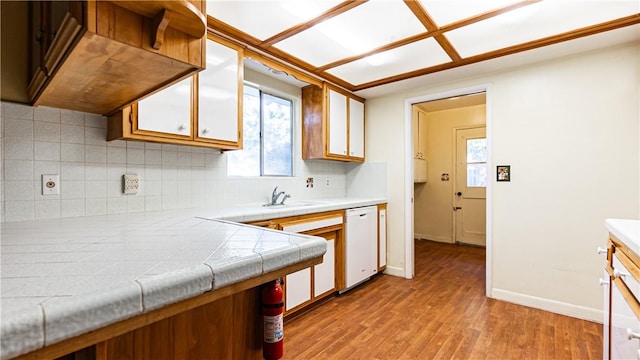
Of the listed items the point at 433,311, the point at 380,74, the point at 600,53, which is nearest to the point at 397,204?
the point at 433,311

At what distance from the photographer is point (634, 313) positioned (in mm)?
956

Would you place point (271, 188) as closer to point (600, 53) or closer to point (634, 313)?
point (634, 313)

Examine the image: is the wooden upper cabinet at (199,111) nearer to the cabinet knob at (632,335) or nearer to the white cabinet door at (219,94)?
the white cabinet door at (219,94)

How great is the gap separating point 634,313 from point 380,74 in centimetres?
248

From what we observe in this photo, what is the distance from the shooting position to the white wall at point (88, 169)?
54.2 inches

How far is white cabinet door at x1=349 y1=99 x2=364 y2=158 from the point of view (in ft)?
11.1

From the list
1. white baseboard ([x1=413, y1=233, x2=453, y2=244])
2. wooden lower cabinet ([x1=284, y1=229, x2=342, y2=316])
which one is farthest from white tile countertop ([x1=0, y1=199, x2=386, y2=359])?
white baseboard ([x1=413, y1=233, x2=453, y2=244])

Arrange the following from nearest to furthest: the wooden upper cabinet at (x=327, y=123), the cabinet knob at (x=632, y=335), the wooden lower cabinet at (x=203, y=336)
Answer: the wooden lower cabinet at (x=203, y=336), the cabinet knob at (x=632, y=335), the wooden upper cabinet at (x=327, y=123)

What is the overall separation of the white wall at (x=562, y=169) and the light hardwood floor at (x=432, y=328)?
0.99ft

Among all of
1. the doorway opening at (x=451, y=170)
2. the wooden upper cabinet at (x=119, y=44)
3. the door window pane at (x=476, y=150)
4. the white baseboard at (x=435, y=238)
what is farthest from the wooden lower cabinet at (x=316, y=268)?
the door window pane at (x=476, y=150)

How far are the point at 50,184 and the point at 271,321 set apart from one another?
1.42m

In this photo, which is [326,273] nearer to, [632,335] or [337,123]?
[337,123]

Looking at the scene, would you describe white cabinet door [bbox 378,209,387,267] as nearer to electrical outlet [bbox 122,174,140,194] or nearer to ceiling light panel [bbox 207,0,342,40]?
ceiling light panel [bbox 207,0,342,40]

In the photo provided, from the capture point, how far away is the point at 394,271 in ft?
11.2
